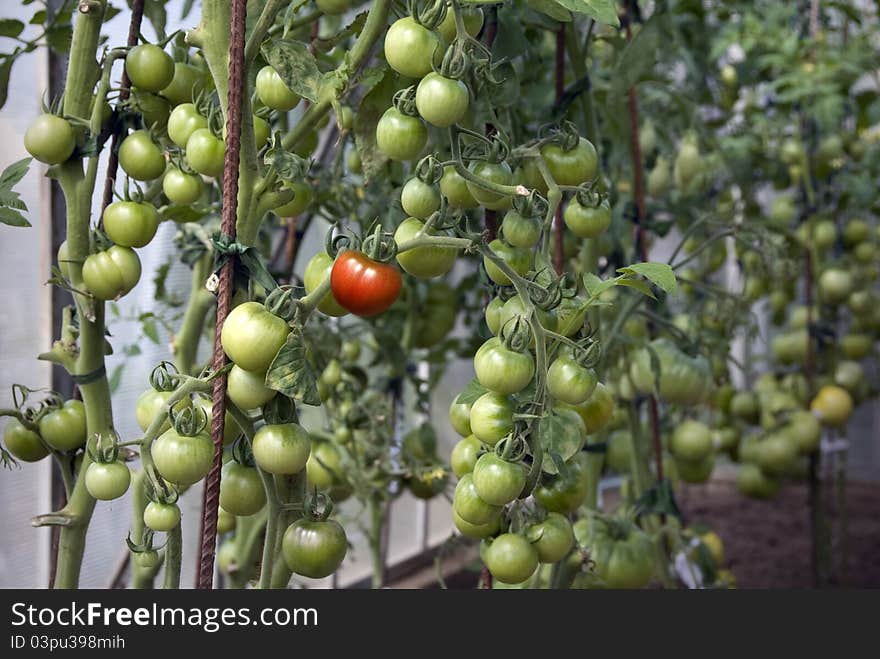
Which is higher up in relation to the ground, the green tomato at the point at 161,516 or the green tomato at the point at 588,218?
the green tomato at the point at 588,218

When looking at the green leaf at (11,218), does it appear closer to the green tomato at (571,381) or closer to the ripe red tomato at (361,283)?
the ripe red tomato at (361,283)

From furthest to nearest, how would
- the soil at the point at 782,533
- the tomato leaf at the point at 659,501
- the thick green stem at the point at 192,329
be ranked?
the soil at the point at 782,533 → the tomato leaf at the point at 659,501 → the thick green stem at the point at 192,329

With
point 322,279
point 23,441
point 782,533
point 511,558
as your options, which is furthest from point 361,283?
point 782,533

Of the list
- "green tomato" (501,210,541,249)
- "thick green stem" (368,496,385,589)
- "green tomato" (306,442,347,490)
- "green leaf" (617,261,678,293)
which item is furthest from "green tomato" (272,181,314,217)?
"thick green stem" (368,496,385,589)

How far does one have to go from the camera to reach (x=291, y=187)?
2.27 feet

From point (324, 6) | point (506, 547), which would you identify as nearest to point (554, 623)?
point (506, 547)

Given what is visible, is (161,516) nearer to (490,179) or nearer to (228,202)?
(228,202)

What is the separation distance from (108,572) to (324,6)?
42.2 inches

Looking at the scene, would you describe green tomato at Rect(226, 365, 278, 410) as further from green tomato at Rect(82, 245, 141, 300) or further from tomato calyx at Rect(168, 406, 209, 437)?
green tomato at Rect(82, 245, 141, 300)

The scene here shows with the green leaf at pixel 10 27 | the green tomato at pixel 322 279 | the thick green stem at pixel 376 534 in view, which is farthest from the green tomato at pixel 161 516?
the thick green stem at pixel 376 534

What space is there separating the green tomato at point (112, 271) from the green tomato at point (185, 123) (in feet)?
0.33

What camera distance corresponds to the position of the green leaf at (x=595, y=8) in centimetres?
58

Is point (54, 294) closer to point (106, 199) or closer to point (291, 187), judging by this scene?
Answer: point (106, 199)

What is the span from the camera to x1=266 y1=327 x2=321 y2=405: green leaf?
1.90 ft
